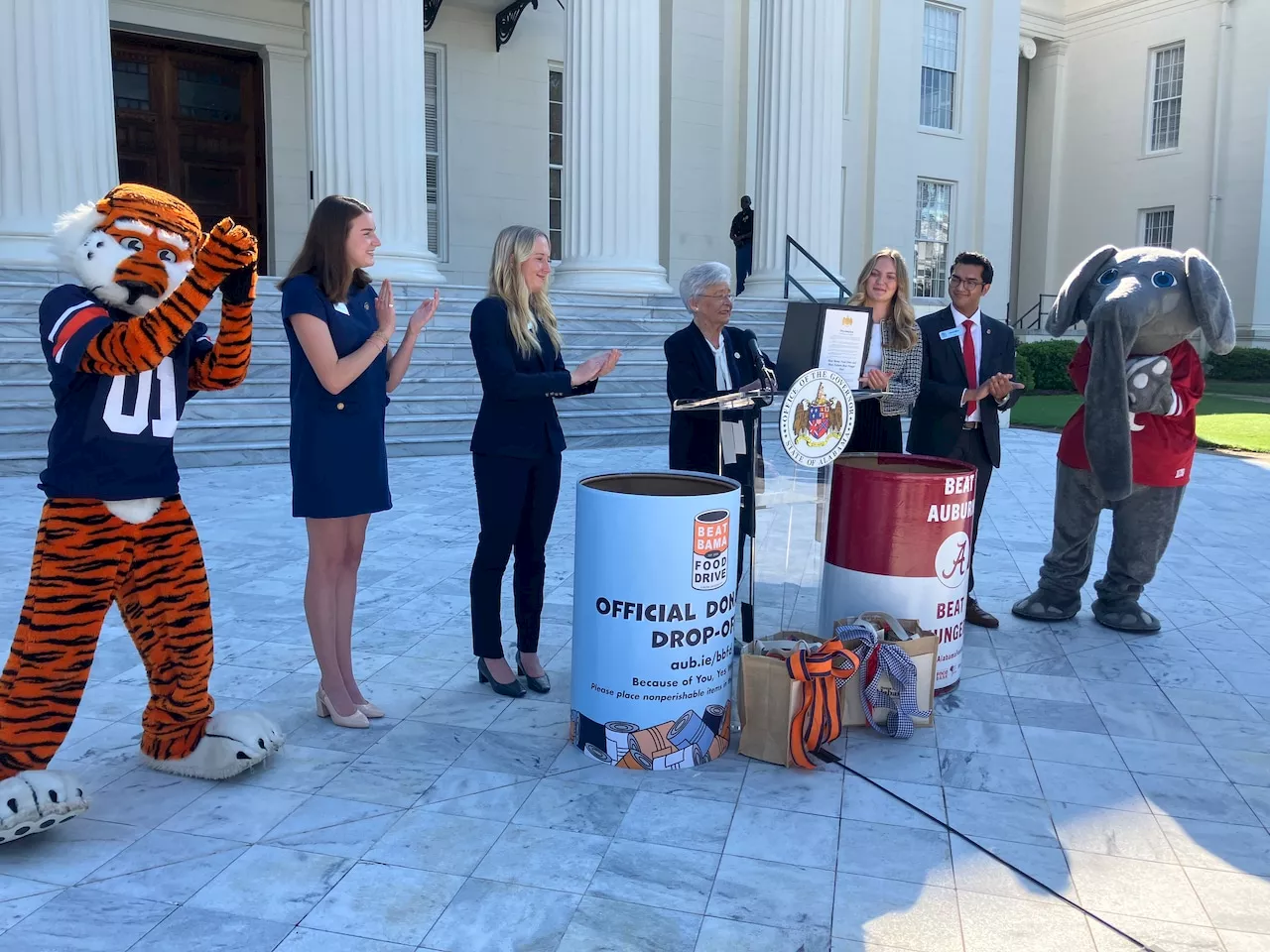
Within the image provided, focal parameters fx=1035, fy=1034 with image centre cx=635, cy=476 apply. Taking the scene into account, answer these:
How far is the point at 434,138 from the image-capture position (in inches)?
628

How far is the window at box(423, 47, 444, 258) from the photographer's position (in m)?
15.8

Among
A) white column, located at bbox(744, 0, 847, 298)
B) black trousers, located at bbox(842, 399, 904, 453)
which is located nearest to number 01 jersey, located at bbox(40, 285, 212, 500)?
black trousers, located at bbox(842, 399, 904, 453)

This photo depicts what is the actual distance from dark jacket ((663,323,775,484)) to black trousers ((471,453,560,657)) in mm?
707


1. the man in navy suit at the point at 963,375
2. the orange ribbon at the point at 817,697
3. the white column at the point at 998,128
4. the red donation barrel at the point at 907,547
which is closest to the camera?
the orange ribbon at the point at 817,697

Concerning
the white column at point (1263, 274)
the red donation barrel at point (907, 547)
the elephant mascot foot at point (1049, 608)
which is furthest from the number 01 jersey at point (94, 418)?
the white column at point (1263, 274)

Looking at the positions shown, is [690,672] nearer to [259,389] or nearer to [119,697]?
[119,697]

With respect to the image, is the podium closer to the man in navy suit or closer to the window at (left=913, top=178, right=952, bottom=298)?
the man in navy suit

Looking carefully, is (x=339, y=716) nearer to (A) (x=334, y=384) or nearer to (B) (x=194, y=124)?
(A) (x=334, y=384)

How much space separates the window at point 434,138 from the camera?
622 inches

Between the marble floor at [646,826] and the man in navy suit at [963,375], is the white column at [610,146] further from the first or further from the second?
the marble floor at [646,826]

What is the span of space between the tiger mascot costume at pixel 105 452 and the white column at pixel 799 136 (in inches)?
487

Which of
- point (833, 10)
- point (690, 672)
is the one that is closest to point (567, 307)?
point (833, 10)

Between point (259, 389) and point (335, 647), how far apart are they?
6792 mm

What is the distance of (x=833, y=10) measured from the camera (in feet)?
47.1
